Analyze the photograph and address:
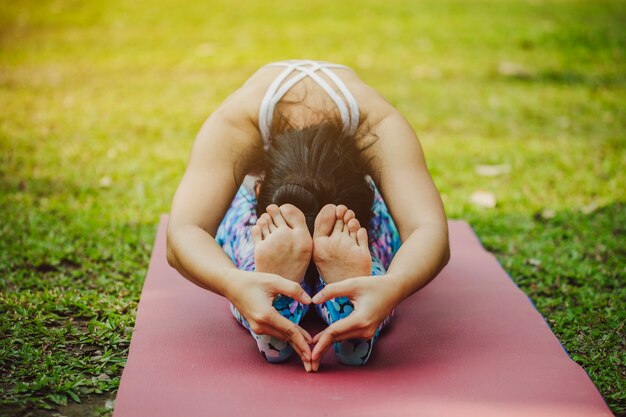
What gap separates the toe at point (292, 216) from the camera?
172 cm

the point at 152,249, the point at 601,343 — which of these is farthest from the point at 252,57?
the point at 601,343

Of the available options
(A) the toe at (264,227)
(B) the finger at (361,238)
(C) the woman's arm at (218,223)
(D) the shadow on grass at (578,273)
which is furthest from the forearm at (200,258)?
(D) the shadow on grass at (578,273)

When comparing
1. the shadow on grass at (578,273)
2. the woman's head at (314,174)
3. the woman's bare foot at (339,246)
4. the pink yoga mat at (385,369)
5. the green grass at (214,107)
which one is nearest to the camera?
the pink yoga mat at (385,369)

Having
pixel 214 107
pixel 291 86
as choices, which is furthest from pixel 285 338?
pixel 214 107

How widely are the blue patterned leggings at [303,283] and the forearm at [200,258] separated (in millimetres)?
137

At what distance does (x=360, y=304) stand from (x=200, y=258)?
43 cm

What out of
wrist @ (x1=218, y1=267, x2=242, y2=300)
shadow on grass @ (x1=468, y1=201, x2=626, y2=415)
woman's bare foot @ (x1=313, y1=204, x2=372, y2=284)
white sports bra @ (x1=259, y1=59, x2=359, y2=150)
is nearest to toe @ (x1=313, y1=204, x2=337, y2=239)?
woman's bare foot @ (x1=313, y1=204, x2=372, y2=284)

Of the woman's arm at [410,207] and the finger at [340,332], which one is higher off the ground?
the woman's arm at [410,207]

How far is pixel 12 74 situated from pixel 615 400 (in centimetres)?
500

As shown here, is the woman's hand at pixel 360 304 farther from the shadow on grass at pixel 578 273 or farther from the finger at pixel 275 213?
the shadow on grass at pixel 578 273

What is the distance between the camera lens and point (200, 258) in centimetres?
174

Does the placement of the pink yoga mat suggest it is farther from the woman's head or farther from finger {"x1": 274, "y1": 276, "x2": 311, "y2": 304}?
the woman's head

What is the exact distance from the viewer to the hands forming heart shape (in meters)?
1.61

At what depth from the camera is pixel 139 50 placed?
6195 mm
